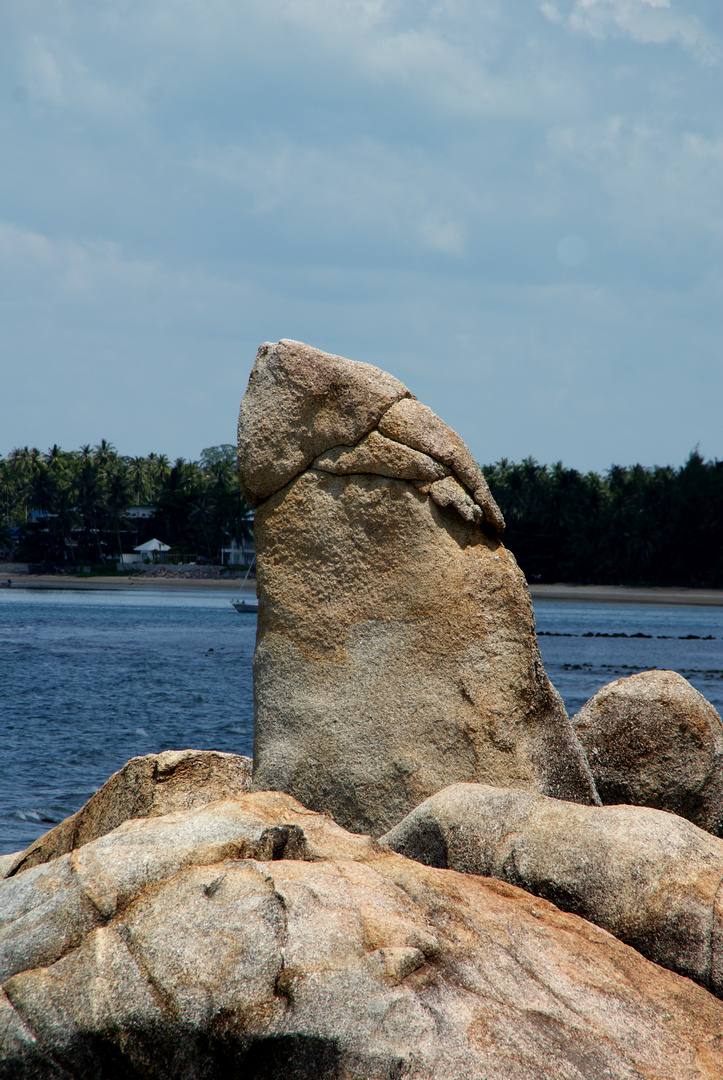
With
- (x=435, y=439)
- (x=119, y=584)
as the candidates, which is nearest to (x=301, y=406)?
(x=435, y=439)

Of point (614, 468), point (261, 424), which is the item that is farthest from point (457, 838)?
point (614, 468)

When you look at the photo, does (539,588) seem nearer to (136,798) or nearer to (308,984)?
(136,798)

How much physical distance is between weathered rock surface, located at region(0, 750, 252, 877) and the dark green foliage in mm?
76858

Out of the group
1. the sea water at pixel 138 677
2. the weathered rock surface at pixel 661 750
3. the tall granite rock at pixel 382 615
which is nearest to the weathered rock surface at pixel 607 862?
the tall granite rock at pixel 382 615

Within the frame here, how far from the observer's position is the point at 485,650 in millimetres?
6680

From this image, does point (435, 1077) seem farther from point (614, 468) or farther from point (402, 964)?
point (614, 468)

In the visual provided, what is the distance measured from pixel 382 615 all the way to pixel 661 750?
2844 mm

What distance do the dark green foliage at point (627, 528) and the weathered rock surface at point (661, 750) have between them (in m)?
75.0

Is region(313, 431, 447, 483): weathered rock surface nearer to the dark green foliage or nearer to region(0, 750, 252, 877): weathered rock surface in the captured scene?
region(0, 750, 252, 877): weathered rock surface

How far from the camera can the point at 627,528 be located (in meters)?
84.0

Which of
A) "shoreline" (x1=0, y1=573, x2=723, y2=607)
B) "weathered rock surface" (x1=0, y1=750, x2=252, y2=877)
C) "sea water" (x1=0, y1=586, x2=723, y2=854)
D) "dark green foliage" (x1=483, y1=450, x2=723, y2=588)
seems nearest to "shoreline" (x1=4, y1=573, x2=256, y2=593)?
"shoreline" (x1=0, y1=573, x2=723, y2=607)

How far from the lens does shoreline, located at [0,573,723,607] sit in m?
82.6

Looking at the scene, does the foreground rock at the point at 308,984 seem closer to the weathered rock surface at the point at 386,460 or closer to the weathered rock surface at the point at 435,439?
the weathered rock surface at the point at 386,460

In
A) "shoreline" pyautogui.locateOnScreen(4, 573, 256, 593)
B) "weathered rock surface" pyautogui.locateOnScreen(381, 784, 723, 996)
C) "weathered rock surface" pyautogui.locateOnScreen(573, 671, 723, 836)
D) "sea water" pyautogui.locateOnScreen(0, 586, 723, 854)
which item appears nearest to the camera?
"weathered rock surface" pyautogui.locateOnScreen(381, 784, 723, 996)
